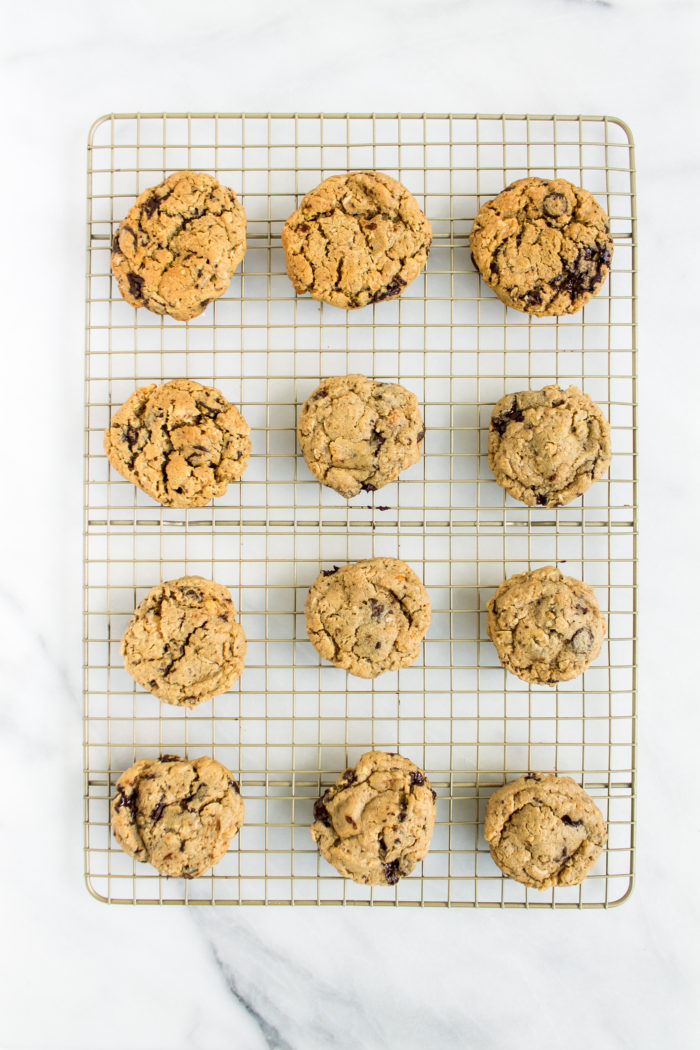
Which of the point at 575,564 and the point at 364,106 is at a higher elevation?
the point at 364,106

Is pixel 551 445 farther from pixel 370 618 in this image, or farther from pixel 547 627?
pixel 370 618

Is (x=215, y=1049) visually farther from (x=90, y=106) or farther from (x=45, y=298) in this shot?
(x=90, y=106)

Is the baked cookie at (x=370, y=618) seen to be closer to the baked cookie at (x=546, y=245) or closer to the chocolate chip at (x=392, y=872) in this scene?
the chocolate chip at (x=392, y=872)

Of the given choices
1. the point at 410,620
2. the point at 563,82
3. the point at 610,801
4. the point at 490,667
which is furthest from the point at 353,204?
the point at 610,801

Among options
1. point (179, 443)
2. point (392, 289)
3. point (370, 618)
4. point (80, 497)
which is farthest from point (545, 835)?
point (80, 497)

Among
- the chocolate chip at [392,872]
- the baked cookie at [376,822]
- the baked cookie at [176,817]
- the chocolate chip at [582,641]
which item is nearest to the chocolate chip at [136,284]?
the baked cookie at [176,817]

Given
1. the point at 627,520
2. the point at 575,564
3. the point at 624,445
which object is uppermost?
the point at 624,445

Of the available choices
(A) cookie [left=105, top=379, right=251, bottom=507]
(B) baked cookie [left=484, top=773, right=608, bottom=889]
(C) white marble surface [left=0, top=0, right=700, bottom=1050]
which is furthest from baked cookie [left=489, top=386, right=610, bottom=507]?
(B) baked cookie [left=484, top=773, right=608, bottom=889]
